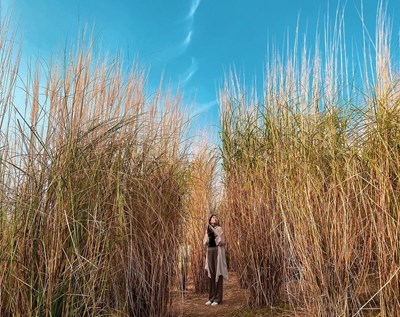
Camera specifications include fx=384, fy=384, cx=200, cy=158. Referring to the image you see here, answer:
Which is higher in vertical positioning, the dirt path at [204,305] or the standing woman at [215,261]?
the standing woman at [215,261]

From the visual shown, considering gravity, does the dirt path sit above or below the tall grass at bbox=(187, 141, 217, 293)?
below

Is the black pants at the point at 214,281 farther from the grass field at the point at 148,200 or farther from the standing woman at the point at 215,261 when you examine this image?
the grass field at the point at 148,200

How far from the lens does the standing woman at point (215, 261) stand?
4699 mm

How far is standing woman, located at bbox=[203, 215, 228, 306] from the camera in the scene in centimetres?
470

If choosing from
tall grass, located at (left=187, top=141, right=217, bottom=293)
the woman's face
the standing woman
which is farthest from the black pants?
tall grass, located at (left=187, top=141, right=217, bottom=293)

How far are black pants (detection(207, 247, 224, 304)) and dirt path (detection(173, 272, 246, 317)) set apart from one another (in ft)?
0.39

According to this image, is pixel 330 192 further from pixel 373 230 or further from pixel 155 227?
pixel 155 227

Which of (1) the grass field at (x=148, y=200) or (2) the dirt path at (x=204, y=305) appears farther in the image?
(2) the dirt path at (x=204, y=305)

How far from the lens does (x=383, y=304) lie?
223cm

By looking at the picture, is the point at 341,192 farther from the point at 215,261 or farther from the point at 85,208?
the point at 215,261

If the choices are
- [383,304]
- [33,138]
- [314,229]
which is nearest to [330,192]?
[314,229]

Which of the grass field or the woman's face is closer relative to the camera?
the grass field

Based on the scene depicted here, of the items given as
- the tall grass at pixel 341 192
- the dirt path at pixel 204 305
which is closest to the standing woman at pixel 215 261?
the dirt path at pixel 204 305

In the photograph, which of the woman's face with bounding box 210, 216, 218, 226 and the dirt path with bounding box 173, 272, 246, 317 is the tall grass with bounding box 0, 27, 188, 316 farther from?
the woman's face with bounding box 210, 216, 218, 226
